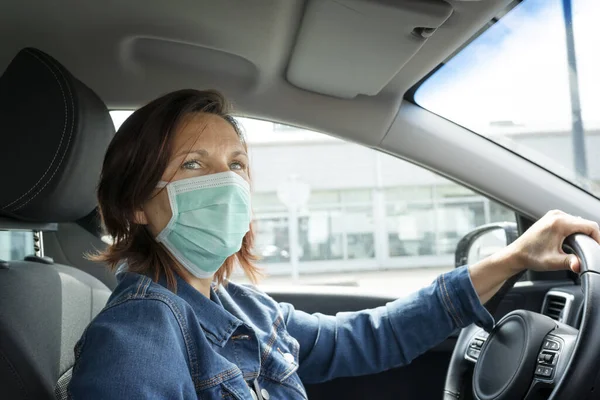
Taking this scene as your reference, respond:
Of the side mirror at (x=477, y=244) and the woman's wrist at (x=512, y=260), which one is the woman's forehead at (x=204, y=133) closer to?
the woman's wrist at (x=512, y=260)

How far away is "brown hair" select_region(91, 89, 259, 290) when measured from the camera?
140 cm

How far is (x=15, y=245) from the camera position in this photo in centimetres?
187

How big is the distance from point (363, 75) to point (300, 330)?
28.6 inches

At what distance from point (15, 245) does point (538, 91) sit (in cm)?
165

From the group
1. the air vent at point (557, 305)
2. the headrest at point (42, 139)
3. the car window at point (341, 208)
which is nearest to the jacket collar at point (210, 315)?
the headrest at point (42, 139)

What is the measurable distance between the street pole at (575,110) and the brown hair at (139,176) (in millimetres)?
1081

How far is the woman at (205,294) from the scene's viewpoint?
3.83 ft

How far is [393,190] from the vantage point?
1040cm

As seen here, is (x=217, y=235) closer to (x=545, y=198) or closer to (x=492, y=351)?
(x=492, y=351)

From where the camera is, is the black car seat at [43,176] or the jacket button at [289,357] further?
the jacket button at [289,357]

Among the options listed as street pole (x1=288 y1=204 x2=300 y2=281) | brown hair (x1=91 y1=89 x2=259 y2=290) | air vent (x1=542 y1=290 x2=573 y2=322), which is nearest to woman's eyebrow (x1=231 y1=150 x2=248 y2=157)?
brown hair (x1=91 y1=89 x2=259 y2=290)

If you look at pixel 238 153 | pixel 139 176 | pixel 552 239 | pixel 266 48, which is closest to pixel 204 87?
pixel 266 48

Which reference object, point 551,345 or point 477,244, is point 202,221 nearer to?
point 551,345

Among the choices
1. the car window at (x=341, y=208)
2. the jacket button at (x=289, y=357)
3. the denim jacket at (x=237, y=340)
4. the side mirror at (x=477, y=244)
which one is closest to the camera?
the denim jacket at (x=237, y=340)
